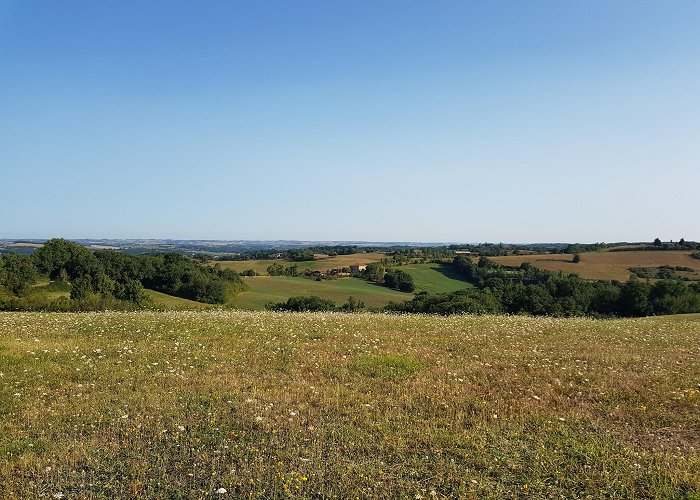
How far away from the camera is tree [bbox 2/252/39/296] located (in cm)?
7481

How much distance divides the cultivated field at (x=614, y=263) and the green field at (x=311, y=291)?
38.2 meters

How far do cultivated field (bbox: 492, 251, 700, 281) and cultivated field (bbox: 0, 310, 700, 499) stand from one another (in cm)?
9272

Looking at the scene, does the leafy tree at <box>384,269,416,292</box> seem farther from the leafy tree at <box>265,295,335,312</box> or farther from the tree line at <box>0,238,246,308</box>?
the tree line at <box>0,238,246,308</box>

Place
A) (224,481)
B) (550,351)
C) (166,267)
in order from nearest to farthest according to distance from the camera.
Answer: (224,481) → (550,351) → (166,267)

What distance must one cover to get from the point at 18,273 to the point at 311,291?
52.7 meters

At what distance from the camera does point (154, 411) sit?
30.1 ft

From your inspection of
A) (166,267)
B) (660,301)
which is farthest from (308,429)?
(166,267)

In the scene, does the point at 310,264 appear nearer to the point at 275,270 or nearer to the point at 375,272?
the point at 275,270

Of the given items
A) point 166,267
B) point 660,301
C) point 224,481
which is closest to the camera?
point 224,481

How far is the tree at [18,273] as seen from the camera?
74.8m

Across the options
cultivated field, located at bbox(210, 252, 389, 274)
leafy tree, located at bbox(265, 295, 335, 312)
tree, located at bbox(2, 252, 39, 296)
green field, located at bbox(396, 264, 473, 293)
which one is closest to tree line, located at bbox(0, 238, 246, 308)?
Result: tree, located at bbox(2, 252, 39, 296)

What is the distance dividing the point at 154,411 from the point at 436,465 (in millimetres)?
5684

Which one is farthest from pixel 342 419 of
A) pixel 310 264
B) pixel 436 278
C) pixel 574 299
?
pixel 310 264

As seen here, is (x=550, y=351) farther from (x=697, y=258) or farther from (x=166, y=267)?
(x=697, y=258)
